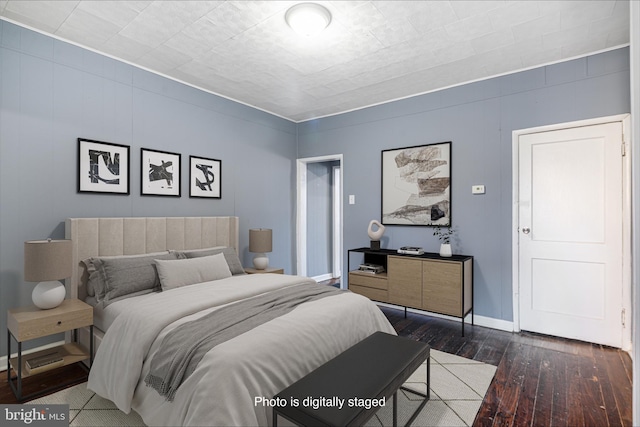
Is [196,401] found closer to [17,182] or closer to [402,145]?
[17,182]

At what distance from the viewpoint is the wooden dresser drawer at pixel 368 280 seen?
3.91 m

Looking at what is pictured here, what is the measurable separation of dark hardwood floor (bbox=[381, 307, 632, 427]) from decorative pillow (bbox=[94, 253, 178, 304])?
2492mm

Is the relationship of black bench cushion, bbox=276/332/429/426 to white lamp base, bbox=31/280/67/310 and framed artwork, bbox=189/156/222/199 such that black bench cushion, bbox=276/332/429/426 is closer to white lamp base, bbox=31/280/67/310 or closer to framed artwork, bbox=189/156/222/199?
white lamp base, bbox=31/280/67/310

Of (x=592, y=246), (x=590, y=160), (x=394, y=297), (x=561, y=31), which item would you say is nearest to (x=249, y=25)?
(x=561, y=31)

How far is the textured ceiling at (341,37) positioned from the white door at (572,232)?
34.7 inches

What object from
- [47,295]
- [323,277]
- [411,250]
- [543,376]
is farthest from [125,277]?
[323,277]

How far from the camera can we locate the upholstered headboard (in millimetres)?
2824

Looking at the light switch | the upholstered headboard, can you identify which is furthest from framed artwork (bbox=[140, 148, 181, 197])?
the light switch

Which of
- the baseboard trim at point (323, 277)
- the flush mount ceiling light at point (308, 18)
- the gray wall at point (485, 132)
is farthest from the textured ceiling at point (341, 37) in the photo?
the baseboard trim at point (323, 277)

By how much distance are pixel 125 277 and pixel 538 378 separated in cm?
329

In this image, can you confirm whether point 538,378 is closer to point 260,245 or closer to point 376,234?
point 376,234

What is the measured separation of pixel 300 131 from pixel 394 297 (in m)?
2.94
